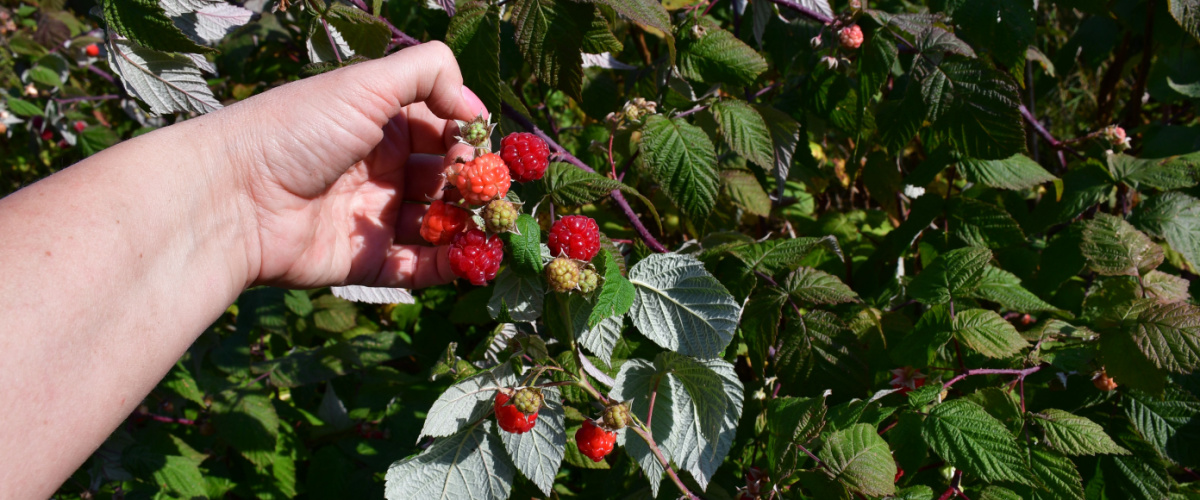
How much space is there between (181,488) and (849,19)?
204cm

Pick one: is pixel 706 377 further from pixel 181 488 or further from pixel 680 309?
pixel 181 488

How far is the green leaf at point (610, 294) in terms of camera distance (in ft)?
3.16

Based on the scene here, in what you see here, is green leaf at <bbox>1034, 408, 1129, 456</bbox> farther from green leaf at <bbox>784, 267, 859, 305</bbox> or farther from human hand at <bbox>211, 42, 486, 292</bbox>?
human hand at <bbox>211, 42, 486, 292</bbox>

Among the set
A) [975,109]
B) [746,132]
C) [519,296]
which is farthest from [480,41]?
[975,109]

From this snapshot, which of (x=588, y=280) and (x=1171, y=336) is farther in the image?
(x=1171, y=336)

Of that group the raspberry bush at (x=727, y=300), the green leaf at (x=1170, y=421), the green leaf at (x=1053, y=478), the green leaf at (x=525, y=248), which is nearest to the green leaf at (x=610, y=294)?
the raspberry bush at (x=727, y=300)

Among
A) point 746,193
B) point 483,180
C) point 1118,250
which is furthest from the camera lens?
point 746,193

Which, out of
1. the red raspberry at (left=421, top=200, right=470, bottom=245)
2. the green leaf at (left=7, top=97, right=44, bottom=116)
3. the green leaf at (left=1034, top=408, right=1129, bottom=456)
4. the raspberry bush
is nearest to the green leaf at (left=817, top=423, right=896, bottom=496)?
the raspberry bush

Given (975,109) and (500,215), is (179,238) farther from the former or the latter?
(975,109)

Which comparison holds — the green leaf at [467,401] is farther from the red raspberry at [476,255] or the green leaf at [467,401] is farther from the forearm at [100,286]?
the forearm at [100,286]

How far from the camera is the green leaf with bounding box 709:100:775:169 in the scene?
4.68 feet

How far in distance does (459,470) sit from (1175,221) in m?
1.74

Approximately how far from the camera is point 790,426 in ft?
3.77

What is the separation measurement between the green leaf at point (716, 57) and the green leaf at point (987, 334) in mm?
659
